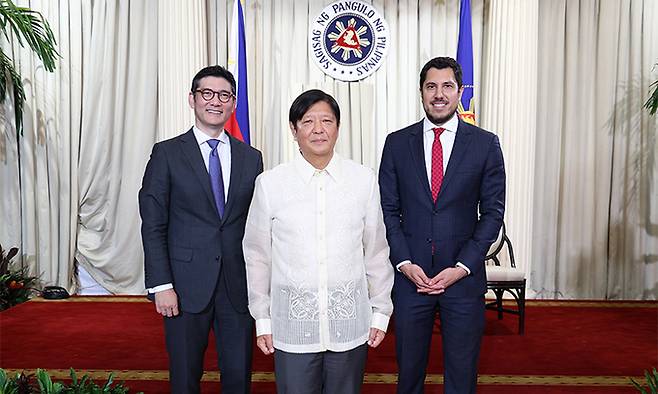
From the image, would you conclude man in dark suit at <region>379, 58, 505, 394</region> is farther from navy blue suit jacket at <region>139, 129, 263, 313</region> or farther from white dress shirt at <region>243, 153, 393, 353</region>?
navy blue suit jacket at <region>139, 129, 263, 313</region>

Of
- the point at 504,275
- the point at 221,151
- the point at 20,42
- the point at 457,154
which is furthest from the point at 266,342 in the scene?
the point at 20,42

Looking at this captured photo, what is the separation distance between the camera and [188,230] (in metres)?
2.27

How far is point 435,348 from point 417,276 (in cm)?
184

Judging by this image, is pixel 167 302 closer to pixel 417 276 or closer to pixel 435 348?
pixel 417 276

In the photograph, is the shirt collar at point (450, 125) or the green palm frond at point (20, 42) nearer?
the shirt collar at point (450, 125)

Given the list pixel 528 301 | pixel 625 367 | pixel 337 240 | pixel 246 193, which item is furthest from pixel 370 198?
pixel 528 301

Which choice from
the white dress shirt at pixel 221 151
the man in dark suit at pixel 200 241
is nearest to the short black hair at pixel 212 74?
the man in dark suit at pixel 200 241

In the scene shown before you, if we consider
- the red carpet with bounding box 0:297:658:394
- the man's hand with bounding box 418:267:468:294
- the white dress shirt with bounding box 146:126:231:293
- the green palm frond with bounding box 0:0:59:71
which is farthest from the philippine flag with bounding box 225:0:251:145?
the man's hand with bounding box 418:267:468:294

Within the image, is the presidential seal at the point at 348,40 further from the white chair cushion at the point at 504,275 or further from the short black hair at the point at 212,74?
the short black hair at the point at 212,74

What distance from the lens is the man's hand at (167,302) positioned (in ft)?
7.31

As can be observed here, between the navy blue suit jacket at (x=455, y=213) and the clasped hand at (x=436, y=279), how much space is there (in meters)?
0.04

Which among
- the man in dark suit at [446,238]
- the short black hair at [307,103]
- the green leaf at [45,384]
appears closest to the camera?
the short black hair at [307,103]

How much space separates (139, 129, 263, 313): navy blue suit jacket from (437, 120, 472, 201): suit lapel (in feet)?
2.60

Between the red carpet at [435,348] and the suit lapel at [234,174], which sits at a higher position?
the suit lapel at [234,174]
